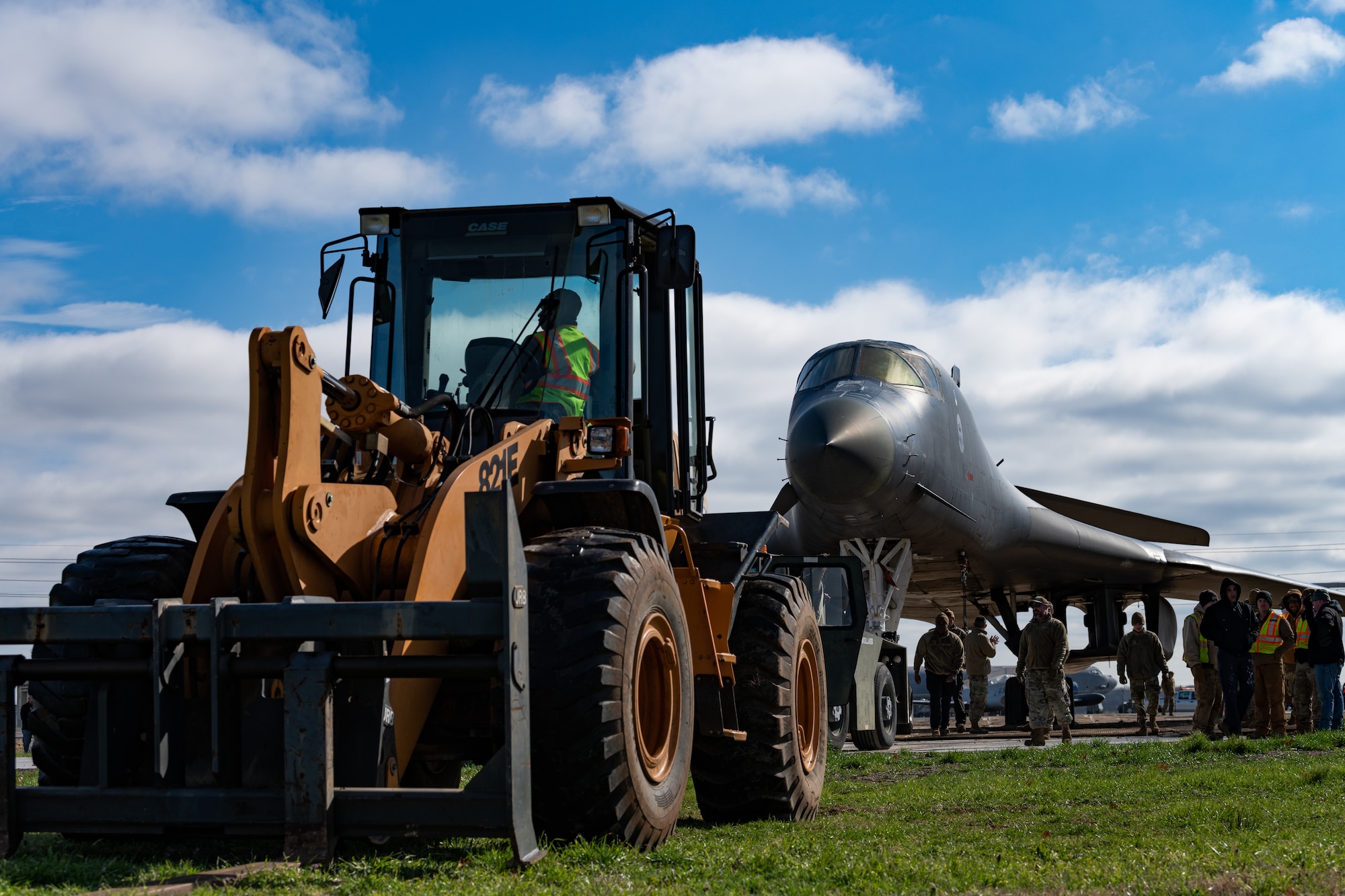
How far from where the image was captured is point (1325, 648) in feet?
44.0

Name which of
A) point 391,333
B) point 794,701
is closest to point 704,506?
point 794,701

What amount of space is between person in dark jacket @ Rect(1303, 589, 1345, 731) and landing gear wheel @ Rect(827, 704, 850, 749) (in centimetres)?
491

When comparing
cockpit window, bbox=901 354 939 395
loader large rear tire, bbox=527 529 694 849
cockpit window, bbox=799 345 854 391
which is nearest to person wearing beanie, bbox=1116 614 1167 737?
cockpit window, bbox=901 354 939 395

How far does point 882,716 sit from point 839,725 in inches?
64.3

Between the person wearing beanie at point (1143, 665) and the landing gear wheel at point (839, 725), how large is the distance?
519 cm

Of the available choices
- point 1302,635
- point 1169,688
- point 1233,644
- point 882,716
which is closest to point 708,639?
point 882,716

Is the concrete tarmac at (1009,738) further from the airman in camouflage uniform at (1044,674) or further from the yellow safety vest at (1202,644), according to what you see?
the yellow safety vest at (1202,644)

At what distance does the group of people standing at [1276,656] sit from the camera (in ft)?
44.0

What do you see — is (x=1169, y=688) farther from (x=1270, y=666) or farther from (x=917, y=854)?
(x=917, y=854)

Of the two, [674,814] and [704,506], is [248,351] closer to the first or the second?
[674,814]

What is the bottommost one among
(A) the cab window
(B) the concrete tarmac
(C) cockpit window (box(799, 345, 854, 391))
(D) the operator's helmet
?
(B) the concrete tarmac

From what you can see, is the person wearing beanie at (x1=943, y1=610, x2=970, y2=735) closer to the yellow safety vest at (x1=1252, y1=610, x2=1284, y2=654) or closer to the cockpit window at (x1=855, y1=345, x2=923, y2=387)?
the cockpit window at (x1=855, y1=345, x2=923, y2=387)

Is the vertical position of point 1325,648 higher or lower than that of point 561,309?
lower

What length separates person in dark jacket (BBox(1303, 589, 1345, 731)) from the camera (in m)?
13.4
